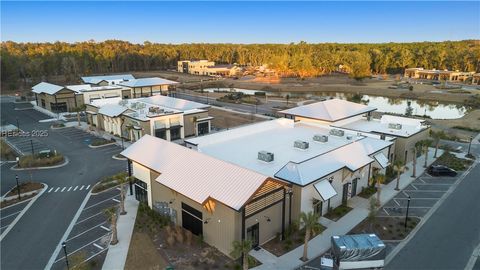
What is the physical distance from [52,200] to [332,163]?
23.3 meters

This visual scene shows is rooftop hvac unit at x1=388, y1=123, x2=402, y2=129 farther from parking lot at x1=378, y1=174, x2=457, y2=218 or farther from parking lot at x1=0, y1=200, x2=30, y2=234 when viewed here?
parking lot at x1=0, y1=200, x2=30, y2=234

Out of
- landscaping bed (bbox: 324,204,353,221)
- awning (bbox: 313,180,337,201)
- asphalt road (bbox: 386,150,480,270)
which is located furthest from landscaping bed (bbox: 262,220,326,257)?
asphalt road (bbox: 386,150,480,270)

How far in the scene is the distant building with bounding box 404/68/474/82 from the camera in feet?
364

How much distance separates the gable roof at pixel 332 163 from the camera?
77.6ft

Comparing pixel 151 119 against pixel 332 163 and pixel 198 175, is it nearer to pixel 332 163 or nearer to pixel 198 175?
pixel 198 175

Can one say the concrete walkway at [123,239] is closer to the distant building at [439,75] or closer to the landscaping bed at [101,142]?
the landscaping bed at [101,142]

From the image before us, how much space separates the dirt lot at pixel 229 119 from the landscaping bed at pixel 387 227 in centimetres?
3158

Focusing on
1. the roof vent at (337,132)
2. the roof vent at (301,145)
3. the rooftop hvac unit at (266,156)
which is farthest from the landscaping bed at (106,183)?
the roof vent at (337,132)

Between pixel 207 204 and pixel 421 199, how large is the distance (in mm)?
18909

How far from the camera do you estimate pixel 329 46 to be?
179 metres

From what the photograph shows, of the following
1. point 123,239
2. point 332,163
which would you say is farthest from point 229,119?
point 123,239

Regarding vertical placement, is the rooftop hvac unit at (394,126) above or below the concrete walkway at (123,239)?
above

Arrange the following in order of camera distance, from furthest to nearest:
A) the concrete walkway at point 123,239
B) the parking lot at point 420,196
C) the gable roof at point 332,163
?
the parking lot at point 420,196 < the gable roof at point 332,163 < the concrete walkway at point 123,239

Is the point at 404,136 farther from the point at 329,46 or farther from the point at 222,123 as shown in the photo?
the point at 329,46
